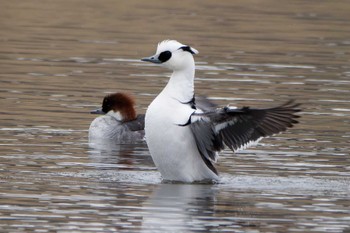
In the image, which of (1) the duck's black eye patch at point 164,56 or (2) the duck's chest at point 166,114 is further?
(1) the duck's black eye patch at point 164,56

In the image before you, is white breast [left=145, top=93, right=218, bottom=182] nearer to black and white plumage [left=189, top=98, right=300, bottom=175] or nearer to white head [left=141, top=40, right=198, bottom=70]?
black and white plumage [left=189, top=98, right=300, bottom=175]

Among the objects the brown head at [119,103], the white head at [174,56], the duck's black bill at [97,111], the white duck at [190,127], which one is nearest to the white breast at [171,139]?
the white duck at [190,127]

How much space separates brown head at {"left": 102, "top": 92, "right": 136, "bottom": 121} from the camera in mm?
15781

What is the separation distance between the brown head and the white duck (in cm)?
360

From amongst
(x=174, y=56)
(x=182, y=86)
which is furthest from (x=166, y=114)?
(x=174, y=56)

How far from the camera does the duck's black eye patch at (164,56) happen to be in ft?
40.1

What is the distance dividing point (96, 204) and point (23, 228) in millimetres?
1194

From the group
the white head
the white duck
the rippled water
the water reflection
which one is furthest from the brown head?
Result: the water reflection

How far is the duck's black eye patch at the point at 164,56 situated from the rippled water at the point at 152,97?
1208mm

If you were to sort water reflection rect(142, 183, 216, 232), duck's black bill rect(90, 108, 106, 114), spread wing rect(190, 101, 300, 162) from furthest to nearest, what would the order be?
duck's black bill rect(90, 108, 106, 114), spread wing rect(190, 101, 300, 162), water reflection rect(142, 183, 216, 232)

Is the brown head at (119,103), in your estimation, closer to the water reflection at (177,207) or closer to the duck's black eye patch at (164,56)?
the duck's black eye patch at (164,56)

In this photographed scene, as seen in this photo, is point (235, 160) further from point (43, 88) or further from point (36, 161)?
point (43, 88)

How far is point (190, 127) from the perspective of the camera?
12.0m

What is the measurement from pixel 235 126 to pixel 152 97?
5489mm
